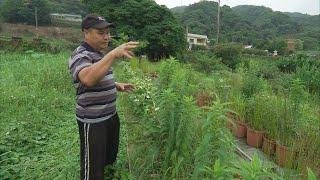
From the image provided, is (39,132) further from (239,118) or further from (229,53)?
(229,53)

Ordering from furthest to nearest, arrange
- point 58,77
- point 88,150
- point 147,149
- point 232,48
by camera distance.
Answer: point 232,48 → point 58,77 → point 147,149 → point 88,150

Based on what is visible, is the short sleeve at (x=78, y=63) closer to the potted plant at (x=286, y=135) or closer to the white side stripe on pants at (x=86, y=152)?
the white side stripe on pants at (x=86, y=152)

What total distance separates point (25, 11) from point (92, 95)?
59.3 metres

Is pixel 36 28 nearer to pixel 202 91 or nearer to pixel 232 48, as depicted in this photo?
pixel 232 48

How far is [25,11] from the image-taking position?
5841 centimetres

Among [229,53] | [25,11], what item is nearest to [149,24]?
[229,53]

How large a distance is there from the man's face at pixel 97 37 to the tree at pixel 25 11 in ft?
191

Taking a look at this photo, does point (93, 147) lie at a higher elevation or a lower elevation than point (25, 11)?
lower

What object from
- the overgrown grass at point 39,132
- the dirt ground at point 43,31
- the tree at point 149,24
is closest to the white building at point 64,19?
the dirt ground at point 43,31

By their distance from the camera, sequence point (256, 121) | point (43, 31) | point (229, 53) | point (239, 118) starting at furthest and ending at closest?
point (43, 31) → point (229, 53) → point (239, 118) → point (256, 121)

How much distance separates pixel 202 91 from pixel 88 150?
190 inches

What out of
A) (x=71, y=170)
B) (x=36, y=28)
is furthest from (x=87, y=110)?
(x=36, y=28)

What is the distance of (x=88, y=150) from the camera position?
346 cm

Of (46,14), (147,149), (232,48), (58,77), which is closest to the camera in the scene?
(147,149)
